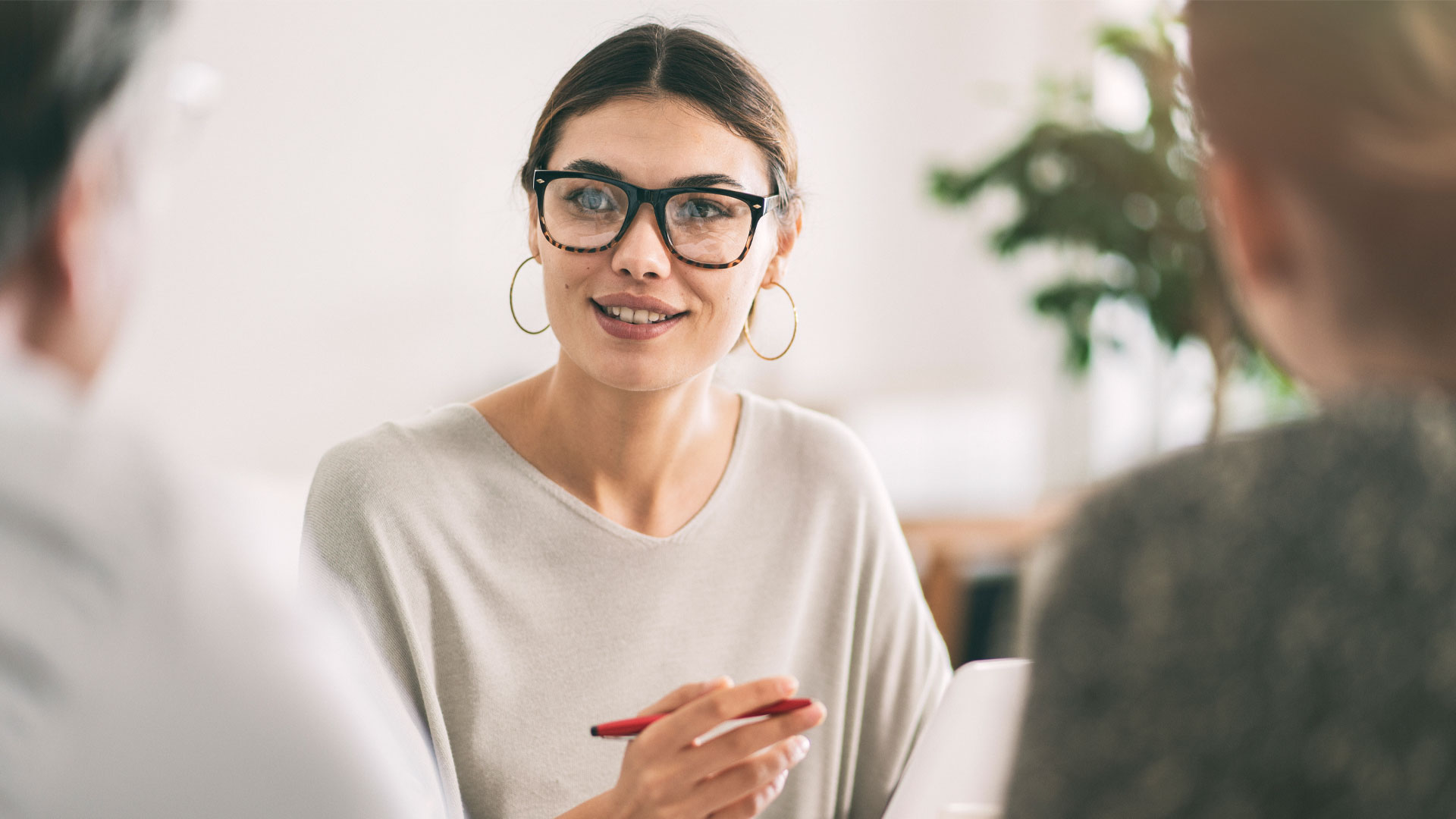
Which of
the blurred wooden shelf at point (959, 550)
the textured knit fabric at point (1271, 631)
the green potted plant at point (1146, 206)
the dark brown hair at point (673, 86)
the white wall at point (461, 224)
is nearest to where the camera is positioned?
the textured knit fabric at point (1271, 631)

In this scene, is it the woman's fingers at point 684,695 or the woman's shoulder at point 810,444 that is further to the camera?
the woman's shoulder at point 810,444

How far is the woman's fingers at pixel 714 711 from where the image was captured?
1.00 meters

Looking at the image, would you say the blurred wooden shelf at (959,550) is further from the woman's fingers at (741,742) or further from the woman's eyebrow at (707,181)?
the woman's fingers at (741,742)

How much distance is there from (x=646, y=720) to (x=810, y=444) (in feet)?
1.90

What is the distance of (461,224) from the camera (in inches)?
143

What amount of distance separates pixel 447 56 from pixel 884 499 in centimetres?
255

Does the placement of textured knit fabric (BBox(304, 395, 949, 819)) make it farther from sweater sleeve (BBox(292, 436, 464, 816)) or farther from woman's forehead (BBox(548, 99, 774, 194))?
woman's forehead (BBox(548, 99, 774, 194))

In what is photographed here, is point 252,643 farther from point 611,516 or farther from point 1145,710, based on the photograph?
point 611,516

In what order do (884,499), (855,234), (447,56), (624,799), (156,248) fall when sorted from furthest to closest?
(855,234), (447,56), (884,499), (624,799), (156,248)

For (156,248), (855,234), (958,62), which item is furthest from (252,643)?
(958,62)

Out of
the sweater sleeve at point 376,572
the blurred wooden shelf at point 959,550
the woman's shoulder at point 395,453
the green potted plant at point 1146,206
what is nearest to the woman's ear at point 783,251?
the woman's shoulder at point 395,453

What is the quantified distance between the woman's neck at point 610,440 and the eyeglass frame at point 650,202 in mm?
162

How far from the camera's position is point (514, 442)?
4.54 feet

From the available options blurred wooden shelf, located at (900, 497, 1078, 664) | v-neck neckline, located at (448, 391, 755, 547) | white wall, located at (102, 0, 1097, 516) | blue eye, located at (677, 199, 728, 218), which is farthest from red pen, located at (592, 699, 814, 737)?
blurred wooden shelf, located at (900, 497, 1078, 664)
